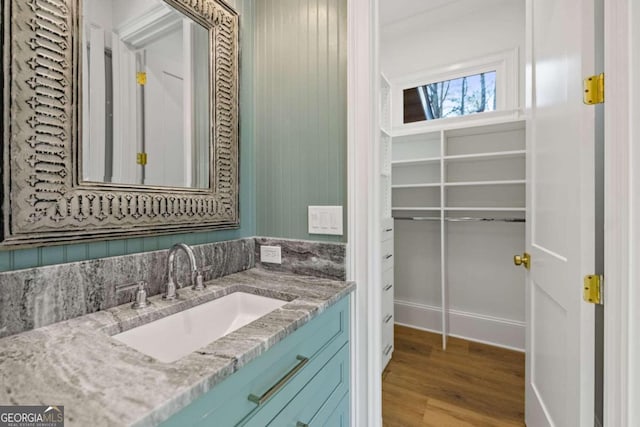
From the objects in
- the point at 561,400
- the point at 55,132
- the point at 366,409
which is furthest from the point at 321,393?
the point at 55,132

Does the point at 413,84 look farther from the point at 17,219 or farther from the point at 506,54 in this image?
the point at 17,219

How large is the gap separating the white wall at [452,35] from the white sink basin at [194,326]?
2.59 metres

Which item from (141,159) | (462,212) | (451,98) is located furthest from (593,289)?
(451,98)

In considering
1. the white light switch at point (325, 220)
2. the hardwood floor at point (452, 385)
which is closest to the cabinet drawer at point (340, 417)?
the hardwood floor at point (452, 385)

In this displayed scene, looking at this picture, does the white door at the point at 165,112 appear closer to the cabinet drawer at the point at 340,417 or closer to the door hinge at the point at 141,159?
the door hinge at the point at 141,159

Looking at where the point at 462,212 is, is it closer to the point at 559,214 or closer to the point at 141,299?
the point at 559,214

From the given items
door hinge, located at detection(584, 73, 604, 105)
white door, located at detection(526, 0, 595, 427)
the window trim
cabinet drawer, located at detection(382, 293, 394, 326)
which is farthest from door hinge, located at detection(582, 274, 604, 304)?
the window trim

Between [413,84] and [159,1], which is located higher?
[413,84]

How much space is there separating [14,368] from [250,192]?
40.1 inches

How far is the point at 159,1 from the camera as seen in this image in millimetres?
1077

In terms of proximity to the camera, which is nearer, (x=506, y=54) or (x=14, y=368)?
(x=14, y=368)

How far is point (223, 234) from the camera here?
133 centimetres

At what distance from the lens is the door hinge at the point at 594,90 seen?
2.80 feet

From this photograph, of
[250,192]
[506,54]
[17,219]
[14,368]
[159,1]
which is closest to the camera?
[14,368]
